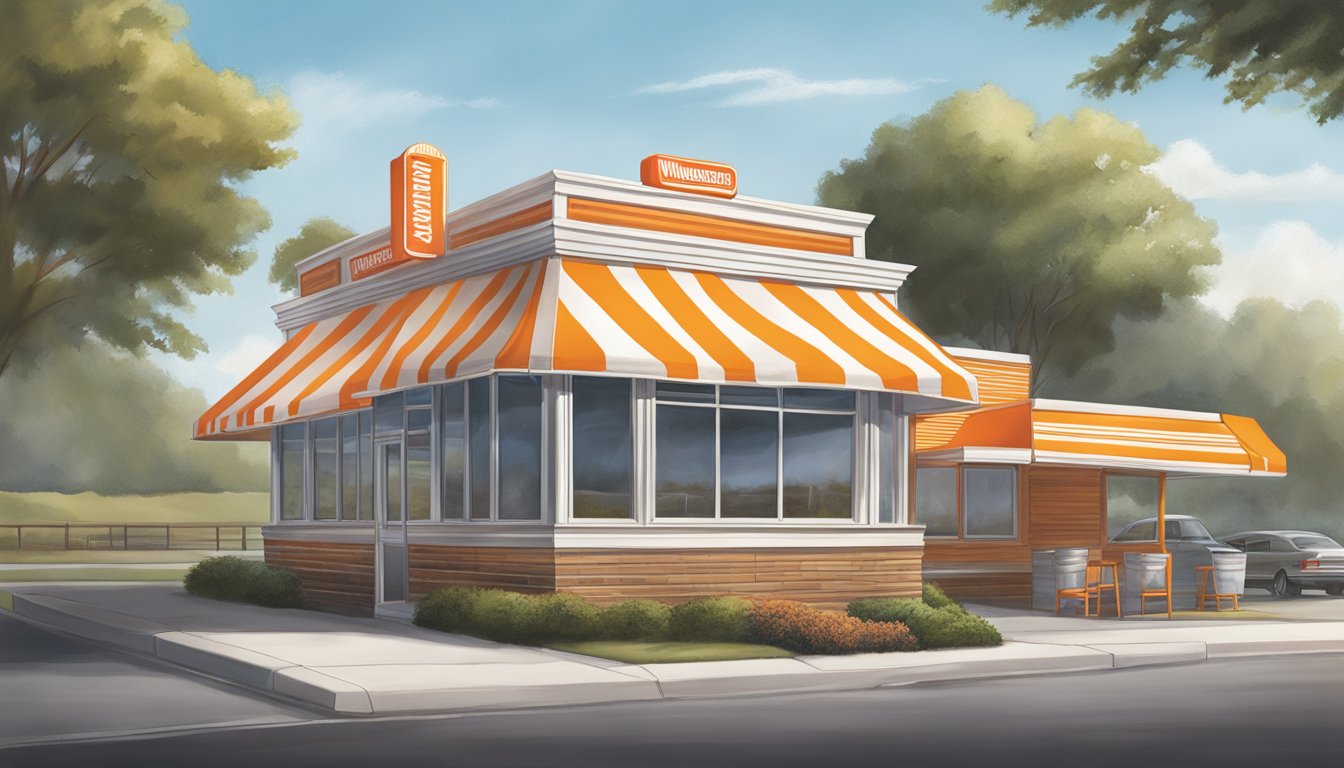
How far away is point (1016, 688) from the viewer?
1708 cm

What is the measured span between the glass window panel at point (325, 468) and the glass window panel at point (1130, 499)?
56252mm

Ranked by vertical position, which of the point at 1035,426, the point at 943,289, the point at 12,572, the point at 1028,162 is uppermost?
the point at 1028,162

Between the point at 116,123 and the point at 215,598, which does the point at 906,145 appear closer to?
the point at 116,123

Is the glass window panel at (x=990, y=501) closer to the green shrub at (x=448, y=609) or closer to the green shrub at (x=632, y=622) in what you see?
the green shrub at (x=632, y=622)

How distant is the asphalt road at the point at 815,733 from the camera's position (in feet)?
39.8

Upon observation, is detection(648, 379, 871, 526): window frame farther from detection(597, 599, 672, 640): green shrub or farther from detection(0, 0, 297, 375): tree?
detection(0, 0, 297, 375): tree

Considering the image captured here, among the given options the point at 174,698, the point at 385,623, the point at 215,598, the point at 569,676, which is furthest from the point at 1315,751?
the point at 215,598

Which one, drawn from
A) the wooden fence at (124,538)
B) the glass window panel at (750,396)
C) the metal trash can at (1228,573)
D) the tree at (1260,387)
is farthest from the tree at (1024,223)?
the glass window panel at (750,396)

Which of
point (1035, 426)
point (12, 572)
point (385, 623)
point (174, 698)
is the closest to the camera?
point (174, 698)

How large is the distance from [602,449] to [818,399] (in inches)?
138

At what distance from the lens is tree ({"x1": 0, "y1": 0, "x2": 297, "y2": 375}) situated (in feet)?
127

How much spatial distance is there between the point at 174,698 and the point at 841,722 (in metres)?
6.24

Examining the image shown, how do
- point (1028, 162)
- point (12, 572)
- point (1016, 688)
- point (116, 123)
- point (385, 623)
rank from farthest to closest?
point (1028, 162), point (12, 572), point (116, 123), point (385, 623), point (1016, 688)

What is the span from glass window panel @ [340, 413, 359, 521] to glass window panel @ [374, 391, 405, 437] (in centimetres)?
114
